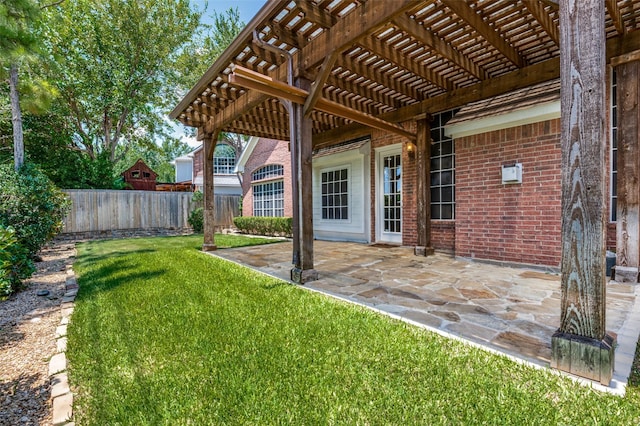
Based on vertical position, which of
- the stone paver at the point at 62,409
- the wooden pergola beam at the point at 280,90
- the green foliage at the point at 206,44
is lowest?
the stone paver at the point at 62,409

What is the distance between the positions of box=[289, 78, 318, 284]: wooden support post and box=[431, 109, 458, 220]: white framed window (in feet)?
10.6

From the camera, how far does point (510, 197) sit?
473 cm

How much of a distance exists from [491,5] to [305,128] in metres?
2.52

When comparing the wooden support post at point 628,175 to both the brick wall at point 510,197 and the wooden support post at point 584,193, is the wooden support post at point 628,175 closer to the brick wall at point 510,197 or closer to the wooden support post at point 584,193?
the brick wall at point 510,197

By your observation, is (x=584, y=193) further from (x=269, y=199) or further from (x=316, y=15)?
(x=269, y=199)

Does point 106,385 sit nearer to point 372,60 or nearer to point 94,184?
point 372,60

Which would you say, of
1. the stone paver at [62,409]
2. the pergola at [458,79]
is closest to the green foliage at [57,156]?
the pergola at [458,79]

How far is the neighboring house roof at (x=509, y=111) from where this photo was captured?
4.06 meters

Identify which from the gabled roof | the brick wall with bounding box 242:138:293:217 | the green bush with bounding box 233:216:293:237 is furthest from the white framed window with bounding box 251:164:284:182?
the gabled roof

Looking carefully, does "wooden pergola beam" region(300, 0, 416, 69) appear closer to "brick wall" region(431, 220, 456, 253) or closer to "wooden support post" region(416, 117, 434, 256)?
"wooden support post" region(416, 117, 434, 256)

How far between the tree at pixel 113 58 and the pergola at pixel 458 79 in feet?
37.5

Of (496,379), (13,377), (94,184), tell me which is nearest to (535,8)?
(496,379)

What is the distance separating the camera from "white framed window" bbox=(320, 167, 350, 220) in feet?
27.6

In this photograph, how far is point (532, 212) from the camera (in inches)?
176
